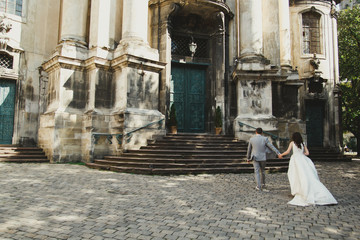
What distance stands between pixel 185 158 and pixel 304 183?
16.0 ft

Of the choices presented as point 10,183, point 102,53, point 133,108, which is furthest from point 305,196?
point 102,53

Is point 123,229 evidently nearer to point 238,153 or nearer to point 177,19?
point 238,153

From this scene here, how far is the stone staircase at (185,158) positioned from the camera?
30.1ft

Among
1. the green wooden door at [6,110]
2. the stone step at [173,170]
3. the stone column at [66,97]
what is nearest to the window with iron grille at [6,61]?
the green wooden door at [6,110]

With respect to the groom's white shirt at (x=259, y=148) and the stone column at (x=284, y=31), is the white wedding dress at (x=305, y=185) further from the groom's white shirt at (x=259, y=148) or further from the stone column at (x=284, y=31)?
the stone column at (x=284, y=31)

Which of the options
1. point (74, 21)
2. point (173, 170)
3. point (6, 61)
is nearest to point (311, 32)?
point (74, 21)

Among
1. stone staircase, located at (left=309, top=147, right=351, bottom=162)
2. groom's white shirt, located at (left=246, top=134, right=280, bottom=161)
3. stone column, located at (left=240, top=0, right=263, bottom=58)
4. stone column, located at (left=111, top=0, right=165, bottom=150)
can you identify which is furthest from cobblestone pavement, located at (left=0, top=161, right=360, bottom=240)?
stone staircase, located at (left=309, top=147, right=351, bottom=162)

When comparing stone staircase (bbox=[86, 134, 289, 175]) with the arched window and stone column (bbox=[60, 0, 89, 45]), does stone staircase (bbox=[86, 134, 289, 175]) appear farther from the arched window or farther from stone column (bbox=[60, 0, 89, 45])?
the arched window

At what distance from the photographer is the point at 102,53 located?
12.3 m

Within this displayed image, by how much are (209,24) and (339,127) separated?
10.9 metres

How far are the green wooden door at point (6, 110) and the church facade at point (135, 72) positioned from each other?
0.04m

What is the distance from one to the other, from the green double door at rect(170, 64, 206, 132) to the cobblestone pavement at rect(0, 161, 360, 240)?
748 centimetres

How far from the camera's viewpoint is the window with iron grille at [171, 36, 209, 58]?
1554 cm

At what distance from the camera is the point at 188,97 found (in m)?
15.3
